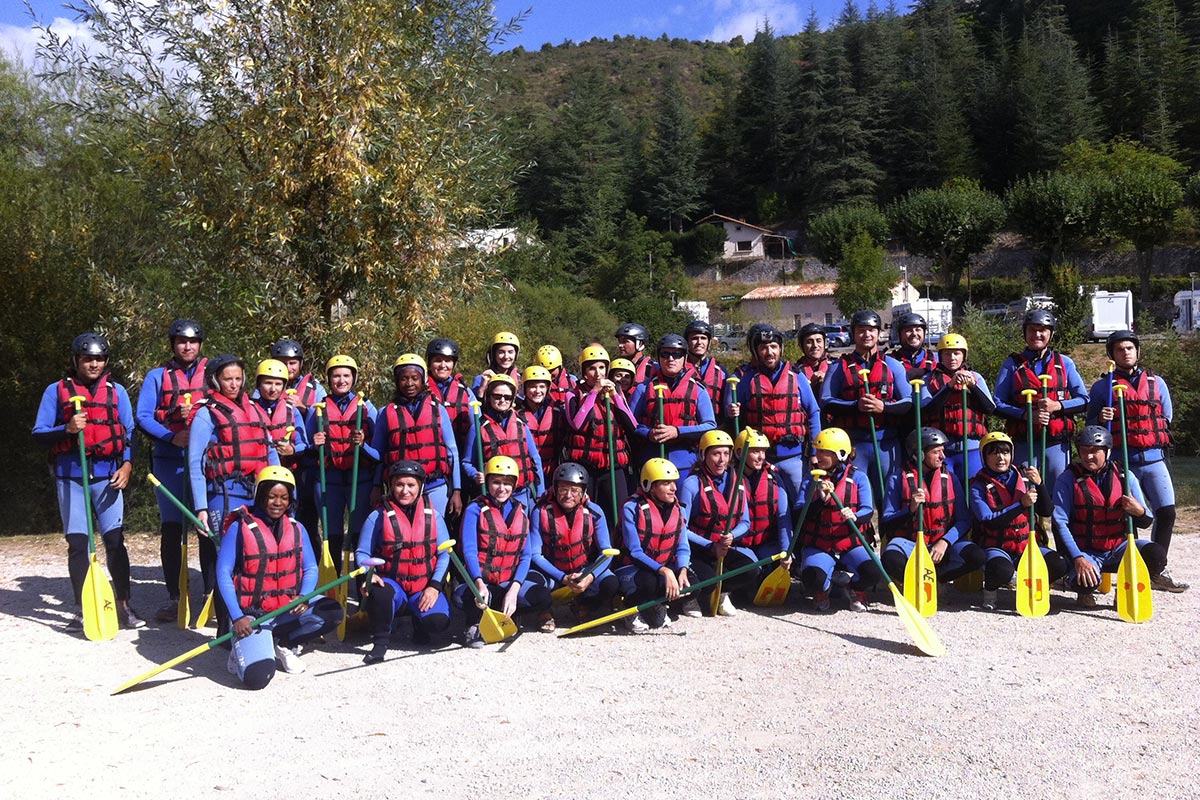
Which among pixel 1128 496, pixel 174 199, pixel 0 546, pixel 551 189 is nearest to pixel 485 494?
pixel 1128 496

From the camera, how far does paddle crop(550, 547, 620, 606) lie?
7125 mm

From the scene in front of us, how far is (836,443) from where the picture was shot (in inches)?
308

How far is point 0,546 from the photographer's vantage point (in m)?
12.1

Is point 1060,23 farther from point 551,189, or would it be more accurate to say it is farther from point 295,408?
point 295,408

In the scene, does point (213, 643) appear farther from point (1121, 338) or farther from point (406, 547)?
point (1121, 338)

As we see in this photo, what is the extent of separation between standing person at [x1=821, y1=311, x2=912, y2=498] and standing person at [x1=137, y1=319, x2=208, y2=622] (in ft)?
16.5

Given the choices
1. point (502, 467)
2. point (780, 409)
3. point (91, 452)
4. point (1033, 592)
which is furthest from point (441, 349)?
point (1033, 592)

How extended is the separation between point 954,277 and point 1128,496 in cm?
6015

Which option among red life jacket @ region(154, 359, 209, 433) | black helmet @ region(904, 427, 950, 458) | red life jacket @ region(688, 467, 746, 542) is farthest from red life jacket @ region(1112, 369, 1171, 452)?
red life jacket @ region(154, 359, 209, 433)

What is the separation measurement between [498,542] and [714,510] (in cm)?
169

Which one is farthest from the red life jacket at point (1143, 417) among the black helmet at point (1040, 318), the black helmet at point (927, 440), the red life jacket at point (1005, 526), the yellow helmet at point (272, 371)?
the yellow helmet at point (272, 371)

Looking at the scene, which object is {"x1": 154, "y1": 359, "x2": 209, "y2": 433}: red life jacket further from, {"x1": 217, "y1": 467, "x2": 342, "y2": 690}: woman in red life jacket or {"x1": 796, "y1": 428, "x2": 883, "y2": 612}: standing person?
{"x1": 796, "y1": 428, "x2": 883, "y2": 612}: standing person

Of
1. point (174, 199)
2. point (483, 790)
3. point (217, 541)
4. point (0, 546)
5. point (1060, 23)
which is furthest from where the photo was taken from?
point (1060, 23)

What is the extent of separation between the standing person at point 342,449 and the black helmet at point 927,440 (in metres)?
4.20
